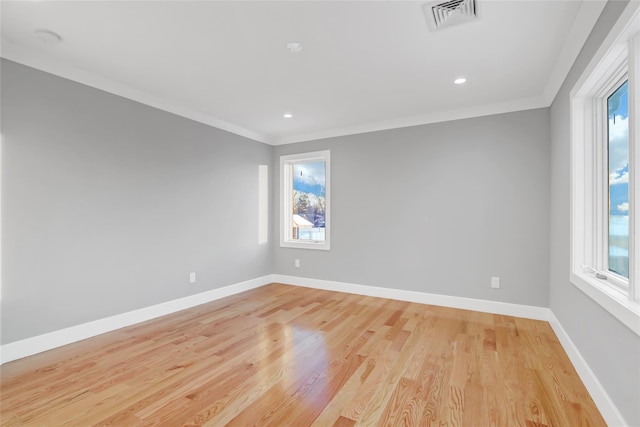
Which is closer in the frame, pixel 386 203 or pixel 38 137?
pixel 38 137

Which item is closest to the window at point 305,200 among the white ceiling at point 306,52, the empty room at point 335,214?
the empty room at point 335,214

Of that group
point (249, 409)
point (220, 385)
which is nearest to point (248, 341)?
point (220, 385)

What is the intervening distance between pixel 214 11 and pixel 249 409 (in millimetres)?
2531

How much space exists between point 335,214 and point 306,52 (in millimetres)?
2592

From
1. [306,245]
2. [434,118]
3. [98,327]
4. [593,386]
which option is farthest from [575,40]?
[98,327]

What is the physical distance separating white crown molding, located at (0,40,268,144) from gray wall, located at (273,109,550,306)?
1.95 metres

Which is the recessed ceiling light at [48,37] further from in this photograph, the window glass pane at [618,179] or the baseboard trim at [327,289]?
the window glass pane at [618,179]

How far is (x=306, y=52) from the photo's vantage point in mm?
2346

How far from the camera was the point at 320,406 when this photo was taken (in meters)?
1.76

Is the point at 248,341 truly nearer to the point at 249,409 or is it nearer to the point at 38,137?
the point at 249,409

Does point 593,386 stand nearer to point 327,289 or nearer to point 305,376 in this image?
point 305,376

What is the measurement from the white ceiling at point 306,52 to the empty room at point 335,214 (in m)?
0.02

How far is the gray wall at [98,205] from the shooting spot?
235 centimetres

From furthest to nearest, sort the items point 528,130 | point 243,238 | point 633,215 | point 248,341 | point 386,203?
point 243,238 → point 386,203 → point 528,130 → point 248,341 → point 633,215
